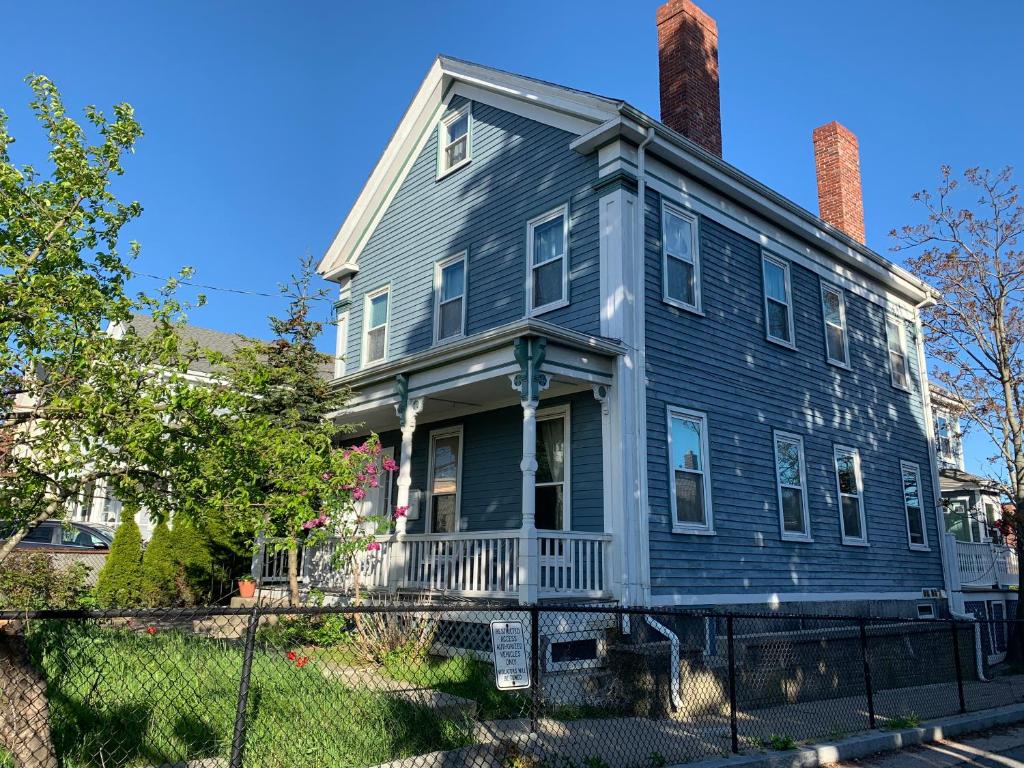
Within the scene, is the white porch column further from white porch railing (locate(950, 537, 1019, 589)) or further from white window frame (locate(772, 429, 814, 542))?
white porch railing (locate(950, 537, 1019, 589))

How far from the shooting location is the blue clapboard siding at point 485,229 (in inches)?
479

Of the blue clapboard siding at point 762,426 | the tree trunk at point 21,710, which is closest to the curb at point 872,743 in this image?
the blue clapboard siding at point 762,426

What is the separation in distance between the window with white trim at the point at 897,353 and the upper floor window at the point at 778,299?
382 centimetres

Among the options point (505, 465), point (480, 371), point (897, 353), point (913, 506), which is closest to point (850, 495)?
point (913, 506)

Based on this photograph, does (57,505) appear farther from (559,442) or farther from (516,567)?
(559,442)

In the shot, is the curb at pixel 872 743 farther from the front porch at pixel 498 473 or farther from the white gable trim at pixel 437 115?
the white gable trim at pixel 437 115

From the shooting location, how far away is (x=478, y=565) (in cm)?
1088

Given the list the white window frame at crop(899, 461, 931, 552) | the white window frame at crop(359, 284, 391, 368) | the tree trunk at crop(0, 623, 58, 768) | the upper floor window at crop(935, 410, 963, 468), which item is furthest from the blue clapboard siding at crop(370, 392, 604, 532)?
the upper floor window at crop(935, 410, 963, 468)

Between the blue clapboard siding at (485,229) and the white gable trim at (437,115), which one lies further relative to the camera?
the white gable trim at (437,115)

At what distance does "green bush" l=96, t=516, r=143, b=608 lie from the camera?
13.7 metres

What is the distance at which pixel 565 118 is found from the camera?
1266 cm

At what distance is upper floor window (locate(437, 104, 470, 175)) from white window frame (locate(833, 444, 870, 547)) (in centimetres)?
860

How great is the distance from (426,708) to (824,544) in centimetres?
916

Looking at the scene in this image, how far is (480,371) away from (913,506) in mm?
10209
